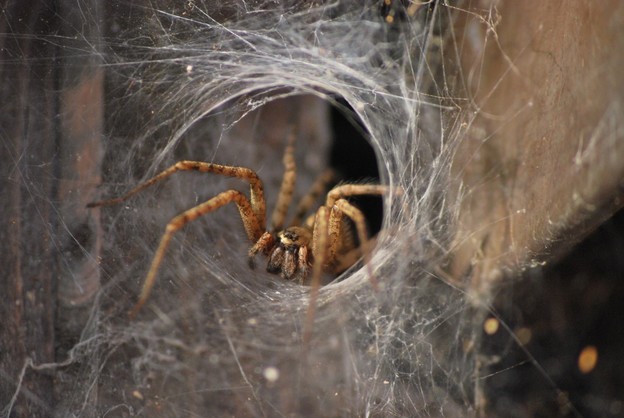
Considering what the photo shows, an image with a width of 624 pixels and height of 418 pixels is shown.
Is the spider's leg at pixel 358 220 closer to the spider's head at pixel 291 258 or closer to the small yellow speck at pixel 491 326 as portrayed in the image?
the spider's head at pixel 291 258

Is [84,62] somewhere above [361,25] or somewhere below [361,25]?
below

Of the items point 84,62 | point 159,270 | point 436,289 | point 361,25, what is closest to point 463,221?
point 436,289

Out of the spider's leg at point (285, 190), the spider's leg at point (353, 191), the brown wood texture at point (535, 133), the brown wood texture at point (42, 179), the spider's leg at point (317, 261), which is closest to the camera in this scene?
the brown wood texture at point (535, 133)

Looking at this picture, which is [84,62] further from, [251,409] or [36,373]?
[251,409]

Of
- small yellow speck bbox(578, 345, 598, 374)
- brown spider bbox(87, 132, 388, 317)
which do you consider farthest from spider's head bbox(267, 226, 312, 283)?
small yellow speck bbox(578, 345, 598, 374)

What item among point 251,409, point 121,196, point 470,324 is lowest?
point 251,409

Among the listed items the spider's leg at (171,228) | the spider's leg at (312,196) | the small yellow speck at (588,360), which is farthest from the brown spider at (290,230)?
the small yellow speck at (588,360)

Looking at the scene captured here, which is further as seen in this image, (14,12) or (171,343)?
(171,343)
